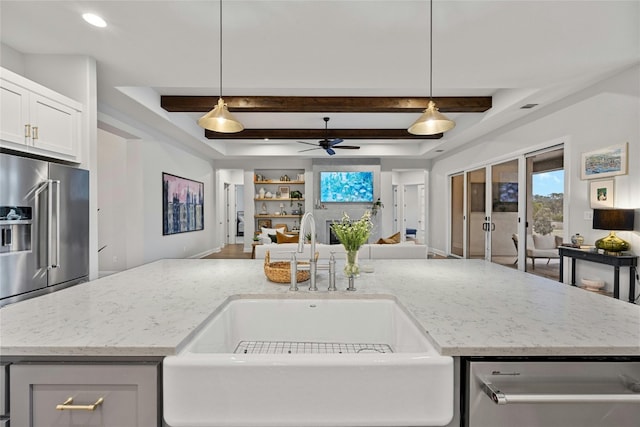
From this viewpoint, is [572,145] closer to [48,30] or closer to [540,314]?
[540,314]

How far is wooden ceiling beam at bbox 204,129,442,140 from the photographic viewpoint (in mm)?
6602

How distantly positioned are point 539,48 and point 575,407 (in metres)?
3.00

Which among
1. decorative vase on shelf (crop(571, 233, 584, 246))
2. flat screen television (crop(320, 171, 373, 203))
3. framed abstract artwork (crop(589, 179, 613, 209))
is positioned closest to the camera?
framed abstract artwork (crop(589, 179, 613, 209))

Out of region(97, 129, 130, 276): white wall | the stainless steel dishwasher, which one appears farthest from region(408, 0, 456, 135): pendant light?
region(97, 129, 130, 276): white wall

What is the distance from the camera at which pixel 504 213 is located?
18.3 feet

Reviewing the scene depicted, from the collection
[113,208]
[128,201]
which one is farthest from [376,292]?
[113,208]

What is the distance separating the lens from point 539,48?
9.21ft

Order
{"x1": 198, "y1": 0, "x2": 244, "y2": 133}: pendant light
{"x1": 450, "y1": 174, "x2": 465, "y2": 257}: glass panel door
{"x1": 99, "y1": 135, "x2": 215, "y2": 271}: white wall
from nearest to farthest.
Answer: {"x1": 198, "y1": 0, "x2": 244, "y2": 133}: pendant light
{"x1": 99, "y1": 135, "x2": 215, "y2": 271}: white wall
{"x1": 450, "y1": 174, "x2": 465, "y2": 257}: glass panel door

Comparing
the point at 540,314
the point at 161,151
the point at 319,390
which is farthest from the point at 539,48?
the point at 161,151

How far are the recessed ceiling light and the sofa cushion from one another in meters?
5.63

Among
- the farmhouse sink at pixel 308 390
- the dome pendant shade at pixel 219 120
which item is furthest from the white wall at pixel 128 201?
the farmhouse sink at pixel 308 390

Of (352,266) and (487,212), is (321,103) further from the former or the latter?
(487,212)

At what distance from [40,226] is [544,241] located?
5921 millimetres

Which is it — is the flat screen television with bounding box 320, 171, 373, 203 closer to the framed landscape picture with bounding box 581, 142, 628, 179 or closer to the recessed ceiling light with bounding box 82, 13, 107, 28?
the framed landscape picture with bounding box 581, 142, 628, 179
